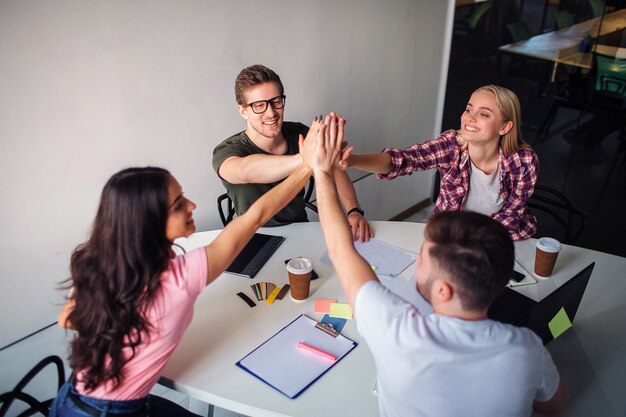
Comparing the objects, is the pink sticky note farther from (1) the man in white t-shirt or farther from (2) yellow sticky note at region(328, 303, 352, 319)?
(1) the man in white t-shirt

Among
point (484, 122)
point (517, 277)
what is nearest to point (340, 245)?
point (517, 277)

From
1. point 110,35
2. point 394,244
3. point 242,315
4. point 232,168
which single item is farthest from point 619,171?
point 110,35

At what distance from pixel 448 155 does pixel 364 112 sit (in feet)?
4.08

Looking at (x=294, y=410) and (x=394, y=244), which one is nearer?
(x=294, y=410)

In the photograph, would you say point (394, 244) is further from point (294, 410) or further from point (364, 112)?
point (364, 112)

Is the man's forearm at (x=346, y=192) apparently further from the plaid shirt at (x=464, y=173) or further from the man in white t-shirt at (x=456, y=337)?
the man in white t-shirt at (x=456, y=337)

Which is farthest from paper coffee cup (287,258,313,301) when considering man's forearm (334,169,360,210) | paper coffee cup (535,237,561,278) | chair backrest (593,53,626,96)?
chair backrest (593,53,626,96)

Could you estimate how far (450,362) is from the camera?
1.07 metres

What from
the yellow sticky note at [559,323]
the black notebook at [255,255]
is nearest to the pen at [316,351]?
the black notebook at [255,255]

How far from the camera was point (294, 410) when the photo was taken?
52.7 inches

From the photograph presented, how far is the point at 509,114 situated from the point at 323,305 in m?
1.25

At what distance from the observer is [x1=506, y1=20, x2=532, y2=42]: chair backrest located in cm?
368

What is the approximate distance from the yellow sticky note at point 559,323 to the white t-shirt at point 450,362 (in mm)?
440

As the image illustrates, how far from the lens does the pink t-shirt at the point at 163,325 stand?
1354mm
